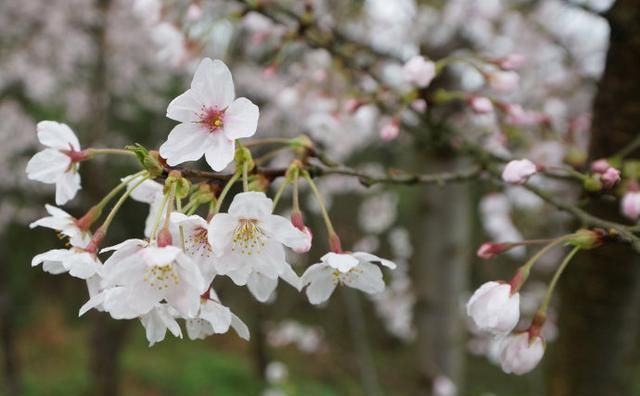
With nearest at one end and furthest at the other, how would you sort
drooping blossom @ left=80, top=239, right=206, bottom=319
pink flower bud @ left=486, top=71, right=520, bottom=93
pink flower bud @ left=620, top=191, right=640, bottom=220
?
drooping blossom @ left=80, top=239, right=206, bottom=319
pink flower bud @ left=620, top=191, right=640, bottom=220
pink flower bud @ left=486, top=71, right=520, bottom=93

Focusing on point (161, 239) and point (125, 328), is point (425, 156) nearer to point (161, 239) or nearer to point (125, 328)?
point (161, 239)

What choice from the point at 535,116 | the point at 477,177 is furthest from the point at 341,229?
the point at 477,177

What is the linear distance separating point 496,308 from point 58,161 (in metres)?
0.68

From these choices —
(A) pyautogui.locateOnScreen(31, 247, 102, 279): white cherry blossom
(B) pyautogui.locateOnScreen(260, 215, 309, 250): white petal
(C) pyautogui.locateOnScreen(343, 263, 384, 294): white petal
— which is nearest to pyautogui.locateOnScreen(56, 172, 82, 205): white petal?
(A) pyautogui.locateOnScreen(31, 247, 102, 279): white cherry blossom

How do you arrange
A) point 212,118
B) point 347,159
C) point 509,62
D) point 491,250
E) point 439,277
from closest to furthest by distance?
1. point 212,118
2. point 491,250
3. point 509,62
4. point 439,277
5. point 347,159

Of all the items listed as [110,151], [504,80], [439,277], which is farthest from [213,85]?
[439,277]

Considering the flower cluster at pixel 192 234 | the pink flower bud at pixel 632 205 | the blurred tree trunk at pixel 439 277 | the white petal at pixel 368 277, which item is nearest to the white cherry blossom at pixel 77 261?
the flower cluster at pixel 192 234

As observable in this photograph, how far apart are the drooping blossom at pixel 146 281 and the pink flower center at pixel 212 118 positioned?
0.19 metres

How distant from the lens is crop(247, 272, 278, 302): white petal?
89 cm

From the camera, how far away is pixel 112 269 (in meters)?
0.72

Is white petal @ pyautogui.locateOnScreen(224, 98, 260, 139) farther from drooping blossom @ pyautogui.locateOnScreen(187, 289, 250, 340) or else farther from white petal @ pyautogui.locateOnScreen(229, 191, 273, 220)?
drooping blossom @ pyautogui.locateOnScreen(187, 289, 250, 340)

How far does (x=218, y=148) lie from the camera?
81 centimetres

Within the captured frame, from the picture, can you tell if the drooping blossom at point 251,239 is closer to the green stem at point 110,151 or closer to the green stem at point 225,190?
the green stem at point 225,190

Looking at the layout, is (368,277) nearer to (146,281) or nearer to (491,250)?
(491,250)
